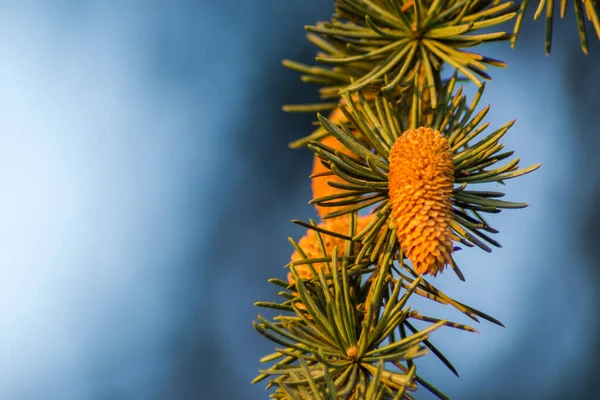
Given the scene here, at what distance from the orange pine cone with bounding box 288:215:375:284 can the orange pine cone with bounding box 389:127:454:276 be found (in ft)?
0.23

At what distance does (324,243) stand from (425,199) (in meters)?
0.10

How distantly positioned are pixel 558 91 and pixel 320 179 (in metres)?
2.22

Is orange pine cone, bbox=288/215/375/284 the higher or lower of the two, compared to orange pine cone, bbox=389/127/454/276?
lower

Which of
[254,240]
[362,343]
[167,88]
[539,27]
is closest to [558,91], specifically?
[539,27]

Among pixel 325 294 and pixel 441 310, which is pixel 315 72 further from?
pixel 441 310

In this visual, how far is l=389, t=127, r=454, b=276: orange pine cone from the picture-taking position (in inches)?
15.5

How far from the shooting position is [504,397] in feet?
7.35

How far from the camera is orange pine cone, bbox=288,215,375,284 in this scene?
0.46m

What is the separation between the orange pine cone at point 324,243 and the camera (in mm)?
463

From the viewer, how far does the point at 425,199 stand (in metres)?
0.40

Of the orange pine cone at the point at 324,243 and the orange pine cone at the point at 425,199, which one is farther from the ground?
the orange pine cone at the point at 425,199

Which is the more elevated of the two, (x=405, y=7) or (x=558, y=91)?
(x=558, y=91)

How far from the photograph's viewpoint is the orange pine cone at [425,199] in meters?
0.39

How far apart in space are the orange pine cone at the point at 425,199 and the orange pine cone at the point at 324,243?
0.23 ft
